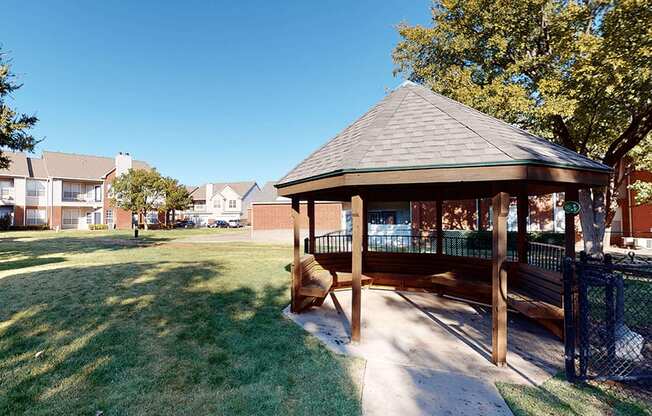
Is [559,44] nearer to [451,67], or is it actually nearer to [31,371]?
[451,67]

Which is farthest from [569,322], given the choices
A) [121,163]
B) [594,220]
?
[121,163]

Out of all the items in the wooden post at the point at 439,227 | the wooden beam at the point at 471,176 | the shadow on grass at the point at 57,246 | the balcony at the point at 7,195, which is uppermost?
the balcony at the point at 7,195

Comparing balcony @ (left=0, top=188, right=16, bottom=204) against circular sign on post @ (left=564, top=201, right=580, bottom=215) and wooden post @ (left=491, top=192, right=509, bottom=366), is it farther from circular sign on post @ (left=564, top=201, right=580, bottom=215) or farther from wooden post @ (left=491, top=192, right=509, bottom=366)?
circular sign on post @ (left=564, top=201, right=580, bottom=215)

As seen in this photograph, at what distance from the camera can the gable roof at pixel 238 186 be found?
56.8 m

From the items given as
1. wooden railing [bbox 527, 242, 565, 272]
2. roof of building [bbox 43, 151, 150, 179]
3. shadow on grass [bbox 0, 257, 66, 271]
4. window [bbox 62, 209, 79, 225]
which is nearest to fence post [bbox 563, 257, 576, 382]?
wooden railing [bbox 527, 242, 565, 272]

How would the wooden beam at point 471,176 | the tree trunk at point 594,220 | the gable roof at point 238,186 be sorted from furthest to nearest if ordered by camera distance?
the gable roof at point 238,186 → the tree trunk at point 594,220 → the wooden beam at point 471,176

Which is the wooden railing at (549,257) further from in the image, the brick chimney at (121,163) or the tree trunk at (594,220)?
the brick chimney at (121,163)

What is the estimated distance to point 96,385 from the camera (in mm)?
3471

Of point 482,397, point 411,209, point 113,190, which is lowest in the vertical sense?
point 482,397

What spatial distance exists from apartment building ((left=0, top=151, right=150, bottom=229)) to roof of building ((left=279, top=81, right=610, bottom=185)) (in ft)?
144

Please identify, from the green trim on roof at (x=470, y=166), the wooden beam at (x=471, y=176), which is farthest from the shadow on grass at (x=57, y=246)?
the wooden beam at (x=471, y=176)

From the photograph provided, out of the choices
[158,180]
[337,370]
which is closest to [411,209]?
[337,370]

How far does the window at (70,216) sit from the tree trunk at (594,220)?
54295 mm

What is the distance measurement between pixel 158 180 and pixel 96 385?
3551cm
